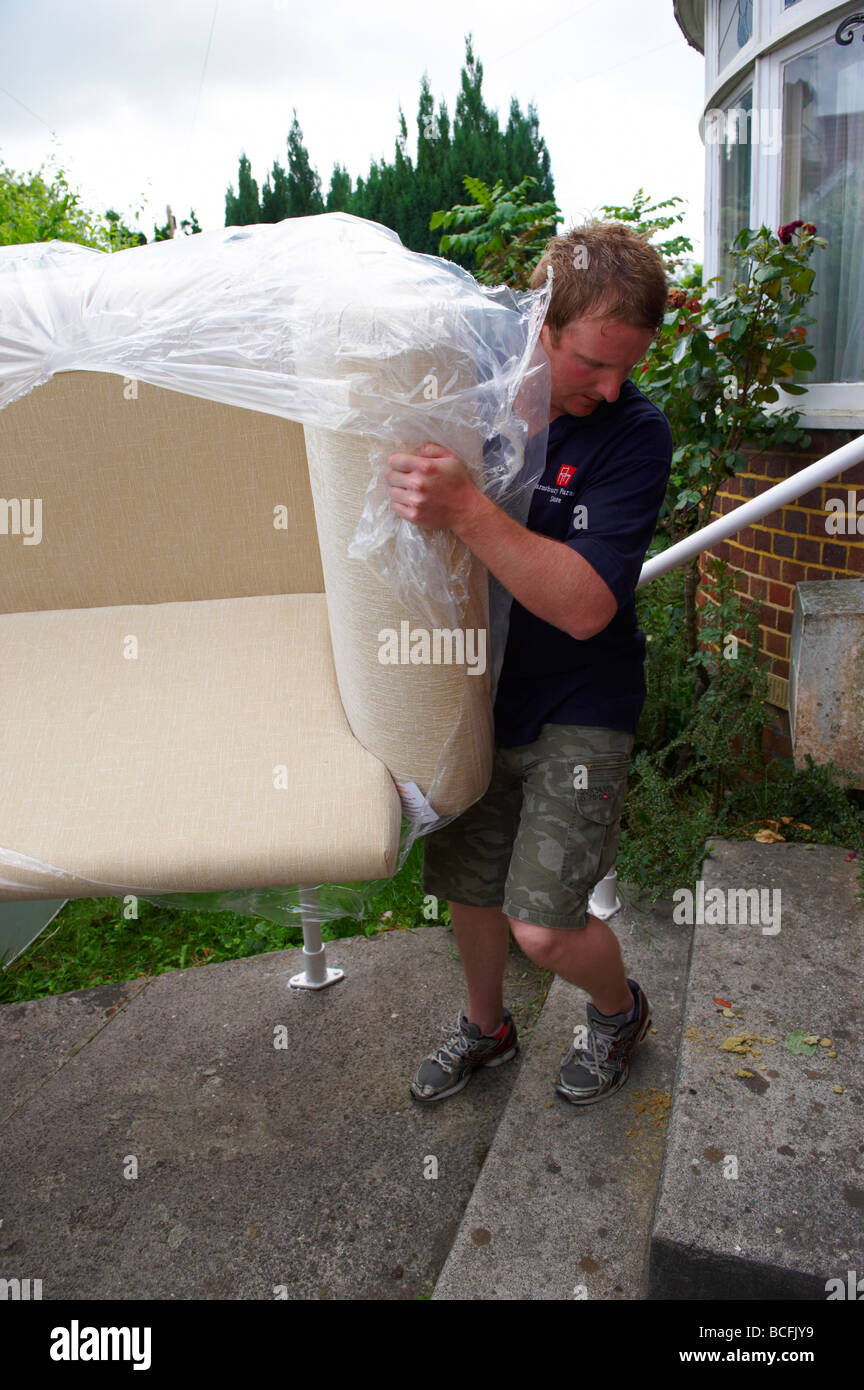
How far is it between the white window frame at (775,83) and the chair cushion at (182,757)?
6.45 ft

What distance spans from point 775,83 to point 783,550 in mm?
1563

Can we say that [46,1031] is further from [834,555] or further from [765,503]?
[834,555]

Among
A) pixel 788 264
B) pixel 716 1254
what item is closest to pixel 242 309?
pixel 716 1254

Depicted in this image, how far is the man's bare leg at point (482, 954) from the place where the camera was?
1.89m

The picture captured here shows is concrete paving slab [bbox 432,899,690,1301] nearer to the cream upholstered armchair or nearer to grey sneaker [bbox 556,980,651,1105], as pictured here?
grey sneaker [bbox 556,980,651,1105]

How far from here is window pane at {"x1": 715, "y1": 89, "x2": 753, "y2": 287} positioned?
3.44m

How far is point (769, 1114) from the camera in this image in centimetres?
149

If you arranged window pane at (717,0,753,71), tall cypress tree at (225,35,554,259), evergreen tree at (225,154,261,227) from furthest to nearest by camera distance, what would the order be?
evergreen tree at (225,154,261,227) → tall cypress tree at (225,35,554,259) → window pane at (717,0,753,71)

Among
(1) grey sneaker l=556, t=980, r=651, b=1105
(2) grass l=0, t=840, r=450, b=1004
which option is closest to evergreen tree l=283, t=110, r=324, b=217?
(2) grass l=0, t=840, r=450, b=1004

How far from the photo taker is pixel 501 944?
1930 millimetres

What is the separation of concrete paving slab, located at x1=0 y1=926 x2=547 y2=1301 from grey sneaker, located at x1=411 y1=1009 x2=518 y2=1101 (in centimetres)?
3

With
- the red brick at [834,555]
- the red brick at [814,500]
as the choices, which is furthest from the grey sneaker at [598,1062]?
the red brick at [814,500]

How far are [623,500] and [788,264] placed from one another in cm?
162
